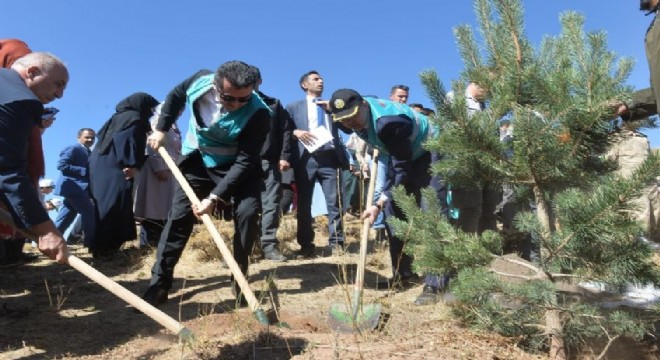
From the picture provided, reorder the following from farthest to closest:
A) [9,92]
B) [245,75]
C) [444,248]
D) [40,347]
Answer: [245,75] < [40,347] < [444,248] < [9,92]

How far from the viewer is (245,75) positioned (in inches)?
117

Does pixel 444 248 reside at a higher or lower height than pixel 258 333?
higher

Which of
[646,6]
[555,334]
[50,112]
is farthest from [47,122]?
[646,6]

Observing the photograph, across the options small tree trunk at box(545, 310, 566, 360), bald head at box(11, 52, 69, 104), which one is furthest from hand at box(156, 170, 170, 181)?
small tree trunk at box(545, 310, 566, 360)

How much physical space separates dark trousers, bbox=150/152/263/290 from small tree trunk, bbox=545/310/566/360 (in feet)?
6.13

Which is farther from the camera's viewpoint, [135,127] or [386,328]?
[135,127]

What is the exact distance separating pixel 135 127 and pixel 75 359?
9.02 ft

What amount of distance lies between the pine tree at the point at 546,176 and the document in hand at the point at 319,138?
2647mm

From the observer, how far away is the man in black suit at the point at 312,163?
16.6 ft

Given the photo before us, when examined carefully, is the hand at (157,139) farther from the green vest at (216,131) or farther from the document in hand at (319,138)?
the document in hand at (319,138)

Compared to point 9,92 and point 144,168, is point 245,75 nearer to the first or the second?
point 9,92

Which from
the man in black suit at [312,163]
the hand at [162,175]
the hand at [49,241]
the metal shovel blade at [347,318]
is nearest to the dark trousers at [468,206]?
the metal shovel blade at [347,318]

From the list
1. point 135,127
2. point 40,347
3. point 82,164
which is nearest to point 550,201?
point 40,347

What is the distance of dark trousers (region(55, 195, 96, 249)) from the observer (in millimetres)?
5125
